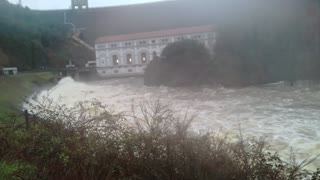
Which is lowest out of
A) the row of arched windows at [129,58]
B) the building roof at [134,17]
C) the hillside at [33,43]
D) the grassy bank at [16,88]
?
the grassy bank at [16,88]

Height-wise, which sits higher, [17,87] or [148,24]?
[148,24]

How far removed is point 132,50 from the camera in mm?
54125

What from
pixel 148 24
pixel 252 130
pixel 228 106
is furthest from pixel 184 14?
pixel 252 130

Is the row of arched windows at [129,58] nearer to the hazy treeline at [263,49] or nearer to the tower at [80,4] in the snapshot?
the hazy treeline at [263,49]

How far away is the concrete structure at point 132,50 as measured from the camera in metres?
52.3

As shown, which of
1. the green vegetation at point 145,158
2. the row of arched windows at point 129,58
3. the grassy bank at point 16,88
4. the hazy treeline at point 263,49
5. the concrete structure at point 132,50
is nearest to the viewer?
the green vegetation at point 145,158

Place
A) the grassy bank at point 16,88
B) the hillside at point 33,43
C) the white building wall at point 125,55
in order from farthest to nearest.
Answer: the hillside at point 33,43, the white building wall at point 125,55, the grassy bank at point 16,88

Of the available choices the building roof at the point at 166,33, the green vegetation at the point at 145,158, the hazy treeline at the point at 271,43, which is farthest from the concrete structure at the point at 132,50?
the green vegetation at the point at 145,158

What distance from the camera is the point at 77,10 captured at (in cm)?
8088

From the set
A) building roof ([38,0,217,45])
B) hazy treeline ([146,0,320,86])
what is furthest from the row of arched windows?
building roof ([38,0,217,45])

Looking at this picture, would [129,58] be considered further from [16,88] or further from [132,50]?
[16,88]

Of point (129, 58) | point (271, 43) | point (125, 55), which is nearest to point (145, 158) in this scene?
point (271, 43)

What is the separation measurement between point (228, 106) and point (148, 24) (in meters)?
60.3

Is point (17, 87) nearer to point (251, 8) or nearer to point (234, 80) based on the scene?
point (234, 80)
